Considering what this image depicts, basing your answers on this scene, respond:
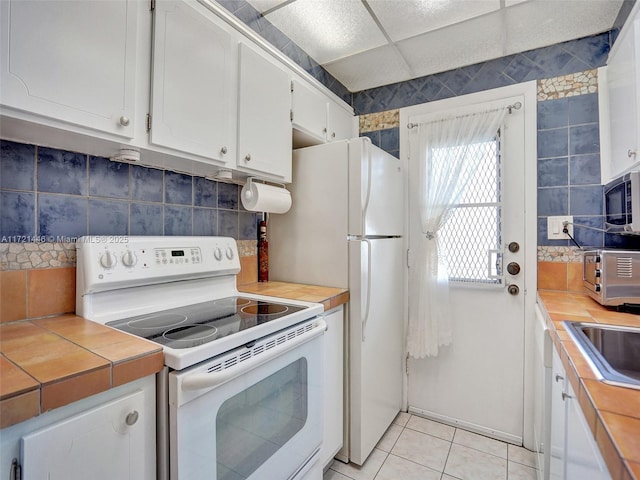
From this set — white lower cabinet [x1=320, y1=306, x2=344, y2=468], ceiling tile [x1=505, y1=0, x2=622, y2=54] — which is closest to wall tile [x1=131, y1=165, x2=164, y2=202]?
white lower cabinet [x1=320, y1=306, x2=344, y2=468]

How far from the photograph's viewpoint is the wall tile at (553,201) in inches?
74.3

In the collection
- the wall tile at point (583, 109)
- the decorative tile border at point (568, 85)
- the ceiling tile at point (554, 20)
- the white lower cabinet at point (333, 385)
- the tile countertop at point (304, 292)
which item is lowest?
the white lower cabinet at point (333, 385)

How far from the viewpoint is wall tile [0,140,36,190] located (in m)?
1.03

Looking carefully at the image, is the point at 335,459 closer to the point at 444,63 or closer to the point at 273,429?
the point at 273,429

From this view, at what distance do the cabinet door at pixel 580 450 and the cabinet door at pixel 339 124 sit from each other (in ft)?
6.07

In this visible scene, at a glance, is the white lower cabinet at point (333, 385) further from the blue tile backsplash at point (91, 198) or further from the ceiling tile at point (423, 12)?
the ceiling tile at point (423, 12)

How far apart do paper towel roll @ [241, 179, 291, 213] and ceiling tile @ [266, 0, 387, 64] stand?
3.07 feet

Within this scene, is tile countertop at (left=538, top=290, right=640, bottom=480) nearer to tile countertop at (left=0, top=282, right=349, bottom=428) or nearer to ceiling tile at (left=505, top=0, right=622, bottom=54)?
tile countertop at (left=0, top=282, right=349, bottom=428)

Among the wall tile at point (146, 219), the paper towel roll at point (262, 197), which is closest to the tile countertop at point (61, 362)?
the wall tile at point (146, 219)

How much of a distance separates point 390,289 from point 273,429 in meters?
1.15

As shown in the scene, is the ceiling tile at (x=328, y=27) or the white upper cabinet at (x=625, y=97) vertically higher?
the ceiling tile at (x=328, y=27)

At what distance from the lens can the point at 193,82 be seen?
4.20ft

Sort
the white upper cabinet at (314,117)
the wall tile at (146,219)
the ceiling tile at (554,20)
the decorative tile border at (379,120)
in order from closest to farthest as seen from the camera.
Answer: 1. the wall tile at (146,219)
2. the ceiling tile at (554,20)
3. the white upper cabinet at (314,117)
4. the decorative tile border at (379,120)

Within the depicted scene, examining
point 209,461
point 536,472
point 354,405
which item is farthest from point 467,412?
point 209,461
